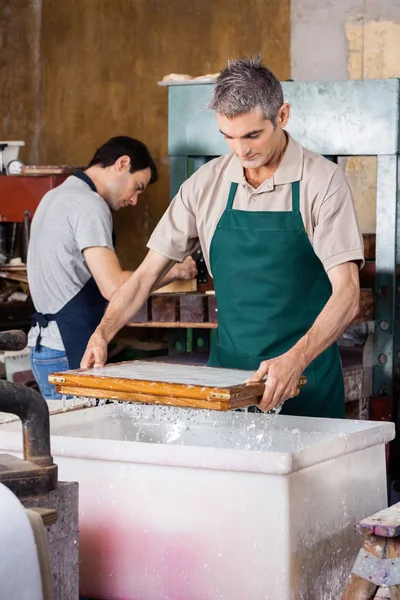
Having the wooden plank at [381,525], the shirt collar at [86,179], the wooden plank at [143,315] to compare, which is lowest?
the wooden plank at [381,525]

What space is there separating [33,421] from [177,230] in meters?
1.72

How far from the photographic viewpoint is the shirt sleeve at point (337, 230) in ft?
9.66

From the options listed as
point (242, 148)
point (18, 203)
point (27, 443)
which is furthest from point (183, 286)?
point (27, 443)

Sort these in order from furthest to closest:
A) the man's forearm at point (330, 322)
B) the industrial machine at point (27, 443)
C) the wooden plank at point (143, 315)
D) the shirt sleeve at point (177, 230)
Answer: the wooden plank at point (143, 315)
the shirt sleeve at point (177, 230)
the man's forearm at point (330, 322)
the industrial machine at point (27, 443)

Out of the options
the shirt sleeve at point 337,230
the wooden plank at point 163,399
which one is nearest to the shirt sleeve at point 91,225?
the shirt sleeve at point 337,230

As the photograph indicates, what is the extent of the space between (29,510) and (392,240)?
3.32 meters

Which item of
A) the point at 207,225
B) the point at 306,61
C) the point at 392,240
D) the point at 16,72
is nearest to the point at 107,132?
the point at 16,72

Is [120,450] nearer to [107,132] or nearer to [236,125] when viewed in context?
[236,125]

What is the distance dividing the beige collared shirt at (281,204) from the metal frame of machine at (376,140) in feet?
4.72

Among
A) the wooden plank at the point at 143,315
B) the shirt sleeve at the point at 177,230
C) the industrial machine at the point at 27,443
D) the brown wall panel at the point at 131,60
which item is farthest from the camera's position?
the brown wall panel at the point at 131,60

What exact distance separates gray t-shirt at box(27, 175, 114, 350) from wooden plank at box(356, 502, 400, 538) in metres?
2.26

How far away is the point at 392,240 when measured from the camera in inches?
182

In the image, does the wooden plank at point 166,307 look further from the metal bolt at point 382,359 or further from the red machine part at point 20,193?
the red machine part at point 20,193

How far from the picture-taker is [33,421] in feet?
5.49
